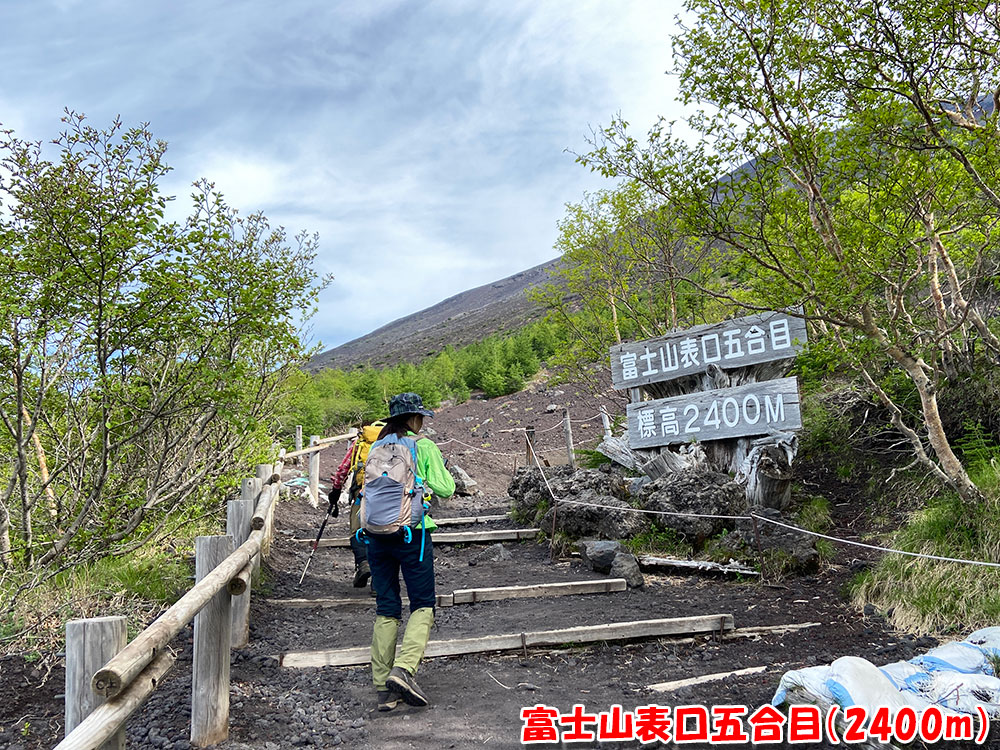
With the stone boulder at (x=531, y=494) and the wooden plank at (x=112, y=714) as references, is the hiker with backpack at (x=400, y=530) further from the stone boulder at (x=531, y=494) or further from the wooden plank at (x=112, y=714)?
the stone boulder at (x=531, y=494)

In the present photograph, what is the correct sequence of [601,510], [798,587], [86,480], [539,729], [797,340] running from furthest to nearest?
1. [601,510]
2. [797,340]
3. [798,587]
4. [86,480]
5. [539,729]

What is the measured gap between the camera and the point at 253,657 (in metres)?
4.51

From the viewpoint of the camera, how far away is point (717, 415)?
773 cm

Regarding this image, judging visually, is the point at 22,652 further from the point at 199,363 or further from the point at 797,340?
the point at 797,340

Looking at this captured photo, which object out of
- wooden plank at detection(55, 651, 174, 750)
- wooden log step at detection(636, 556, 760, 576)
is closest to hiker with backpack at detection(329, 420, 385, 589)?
wooden log step at detection(636, 556, 760, 576)

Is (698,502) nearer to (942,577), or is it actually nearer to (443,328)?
(942,577)

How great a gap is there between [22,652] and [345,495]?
355 inches

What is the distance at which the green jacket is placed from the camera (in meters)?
4.11

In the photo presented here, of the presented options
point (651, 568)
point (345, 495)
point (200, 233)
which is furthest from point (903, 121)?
point (345, 495)

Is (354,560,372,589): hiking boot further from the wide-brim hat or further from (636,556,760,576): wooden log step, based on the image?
the wide-brim hat

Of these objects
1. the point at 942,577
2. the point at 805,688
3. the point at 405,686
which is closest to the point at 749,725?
the point at 805,688

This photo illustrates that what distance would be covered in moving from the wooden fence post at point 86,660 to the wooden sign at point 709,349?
6.29m

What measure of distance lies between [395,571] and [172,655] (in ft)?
5.44

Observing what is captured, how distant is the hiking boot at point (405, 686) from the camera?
144 inches
